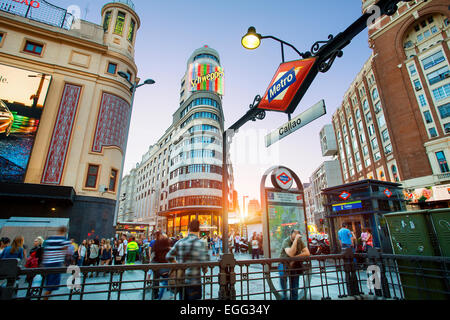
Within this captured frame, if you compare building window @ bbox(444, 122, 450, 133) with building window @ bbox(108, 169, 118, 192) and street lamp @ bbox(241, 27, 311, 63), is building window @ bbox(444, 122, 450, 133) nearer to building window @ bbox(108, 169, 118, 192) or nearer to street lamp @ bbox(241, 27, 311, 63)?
street lamp @ bbox(241, 27, 311, 63)

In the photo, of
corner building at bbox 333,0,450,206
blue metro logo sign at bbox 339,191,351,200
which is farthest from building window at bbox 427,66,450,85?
blue metro logo sign at bbox 339,191,351,200

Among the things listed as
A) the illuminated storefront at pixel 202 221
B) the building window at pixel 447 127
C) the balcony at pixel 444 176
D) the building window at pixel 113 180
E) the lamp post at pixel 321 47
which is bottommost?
the illuminated storefront at pixel 202 221

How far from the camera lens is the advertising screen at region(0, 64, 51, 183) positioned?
14.9 metres

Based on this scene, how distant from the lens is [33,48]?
18672 mm

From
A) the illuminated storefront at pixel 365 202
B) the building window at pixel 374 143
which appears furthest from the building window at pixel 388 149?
the illuminated storefront at pixel 365 202

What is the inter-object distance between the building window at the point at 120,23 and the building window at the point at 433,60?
1580 inches

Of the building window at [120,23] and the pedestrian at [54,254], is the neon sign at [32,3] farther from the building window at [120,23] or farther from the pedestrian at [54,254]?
the pedestrian at [54,254]

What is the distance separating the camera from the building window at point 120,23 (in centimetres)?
2169

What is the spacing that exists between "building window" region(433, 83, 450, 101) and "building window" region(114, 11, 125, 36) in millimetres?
40082

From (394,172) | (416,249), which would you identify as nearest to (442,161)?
(394,172)

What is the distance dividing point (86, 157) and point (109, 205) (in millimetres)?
4242

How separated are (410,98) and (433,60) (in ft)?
18.0
